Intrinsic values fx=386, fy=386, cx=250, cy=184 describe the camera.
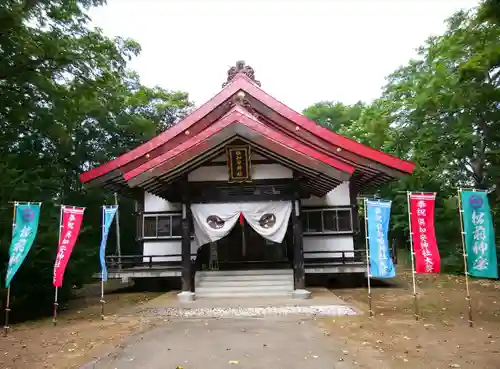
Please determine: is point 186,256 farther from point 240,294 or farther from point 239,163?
point 239,163

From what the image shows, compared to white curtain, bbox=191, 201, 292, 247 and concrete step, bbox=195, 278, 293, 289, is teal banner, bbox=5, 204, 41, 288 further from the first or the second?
concrete step, bbox=195, 278, 293, 289

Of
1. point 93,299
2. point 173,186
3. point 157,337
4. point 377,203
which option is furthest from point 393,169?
point 93,299

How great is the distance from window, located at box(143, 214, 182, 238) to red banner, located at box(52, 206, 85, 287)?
5718 millimetres

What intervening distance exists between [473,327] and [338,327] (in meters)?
2.49

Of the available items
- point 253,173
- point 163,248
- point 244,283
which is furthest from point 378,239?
point 163,248

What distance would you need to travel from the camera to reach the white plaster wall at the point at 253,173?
34.4ft

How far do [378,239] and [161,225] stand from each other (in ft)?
27.6

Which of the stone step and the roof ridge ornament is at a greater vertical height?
the roof ridge ornament

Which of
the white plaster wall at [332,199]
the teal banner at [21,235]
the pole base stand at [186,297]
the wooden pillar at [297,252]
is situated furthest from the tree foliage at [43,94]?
the white plaster wall at [332,199]

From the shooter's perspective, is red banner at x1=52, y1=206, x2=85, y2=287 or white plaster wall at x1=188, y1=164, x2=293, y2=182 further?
white plaster wall at x1=188, y1=164, x2=293, y2=182

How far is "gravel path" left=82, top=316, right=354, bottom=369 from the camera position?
5.09 m

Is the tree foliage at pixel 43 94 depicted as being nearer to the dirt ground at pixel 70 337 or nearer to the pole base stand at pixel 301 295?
the dirt ground at pixel 70 337

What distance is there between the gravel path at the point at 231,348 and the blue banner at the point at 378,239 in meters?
2.01

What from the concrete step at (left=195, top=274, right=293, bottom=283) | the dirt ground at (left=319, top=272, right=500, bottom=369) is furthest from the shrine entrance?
the dirt ground at (left=319, top=272, right=500, bottom=369)
